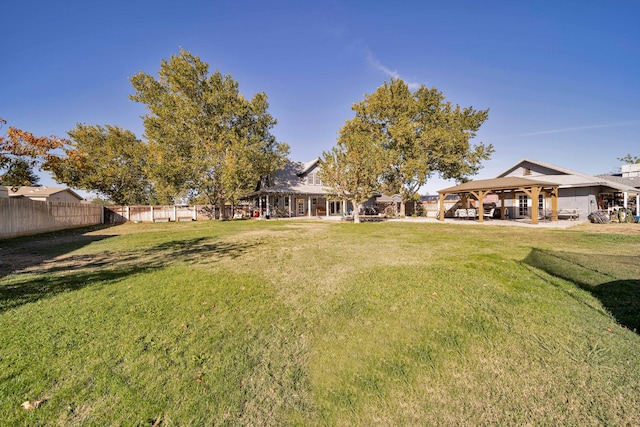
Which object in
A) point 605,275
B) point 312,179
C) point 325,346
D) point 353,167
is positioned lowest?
point 325,346

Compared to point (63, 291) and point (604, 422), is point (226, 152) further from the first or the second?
point (604, 422)

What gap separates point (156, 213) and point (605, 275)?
30.9 m

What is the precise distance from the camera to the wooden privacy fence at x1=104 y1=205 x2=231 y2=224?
2561cm

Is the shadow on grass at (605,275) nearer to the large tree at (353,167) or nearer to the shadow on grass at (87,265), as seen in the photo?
the shadow on grass at (87,265)

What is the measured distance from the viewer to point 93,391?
97.1 inches

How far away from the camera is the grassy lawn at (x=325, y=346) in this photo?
2.32 m

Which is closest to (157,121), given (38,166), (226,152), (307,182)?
(226,152)

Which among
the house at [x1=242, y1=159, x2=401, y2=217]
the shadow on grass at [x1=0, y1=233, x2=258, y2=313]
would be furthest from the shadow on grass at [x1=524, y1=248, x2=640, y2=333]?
the house at [x1=242, y1=159, x2=401, y2=217]

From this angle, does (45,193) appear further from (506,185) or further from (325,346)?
(506,185)

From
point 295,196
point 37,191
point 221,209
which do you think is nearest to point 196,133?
point 221,209

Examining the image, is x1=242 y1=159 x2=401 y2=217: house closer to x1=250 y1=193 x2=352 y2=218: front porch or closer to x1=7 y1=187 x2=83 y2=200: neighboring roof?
x1=250 y1=193 x2=352 y2=218: front porch

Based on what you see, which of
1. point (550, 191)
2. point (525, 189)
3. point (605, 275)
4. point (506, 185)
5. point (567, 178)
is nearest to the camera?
point (605, 275)

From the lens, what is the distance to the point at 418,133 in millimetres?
28750

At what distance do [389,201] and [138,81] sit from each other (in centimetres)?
3091
